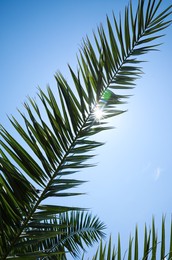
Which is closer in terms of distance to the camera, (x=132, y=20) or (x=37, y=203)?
(x=37, y=203)

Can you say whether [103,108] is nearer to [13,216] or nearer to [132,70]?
[132,70]

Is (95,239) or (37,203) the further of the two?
(95,239)

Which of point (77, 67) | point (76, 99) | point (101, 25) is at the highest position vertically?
point (101, 25)

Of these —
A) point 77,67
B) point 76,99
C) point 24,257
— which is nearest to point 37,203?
point 24,257

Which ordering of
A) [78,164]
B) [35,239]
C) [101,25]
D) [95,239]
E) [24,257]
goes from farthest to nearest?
[95,239]
[101,25]
[78,164]
[35,239]
[24,257]

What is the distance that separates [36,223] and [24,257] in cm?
17

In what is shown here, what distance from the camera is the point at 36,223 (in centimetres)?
108

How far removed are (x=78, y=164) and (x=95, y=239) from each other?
2.44 m

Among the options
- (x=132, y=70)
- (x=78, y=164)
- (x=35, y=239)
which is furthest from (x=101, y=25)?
(x=35, y=239)

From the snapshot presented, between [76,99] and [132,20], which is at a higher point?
[132,20]

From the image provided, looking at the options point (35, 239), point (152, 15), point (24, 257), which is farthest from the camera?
point (152, 15)

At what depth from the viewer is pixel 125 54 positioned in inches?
66.2

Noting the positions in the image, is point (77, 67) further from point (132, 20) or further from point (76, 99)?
point (132, 20)

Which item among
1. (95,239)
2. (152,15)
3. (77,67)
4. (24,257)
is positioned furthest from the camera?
(95,239)
